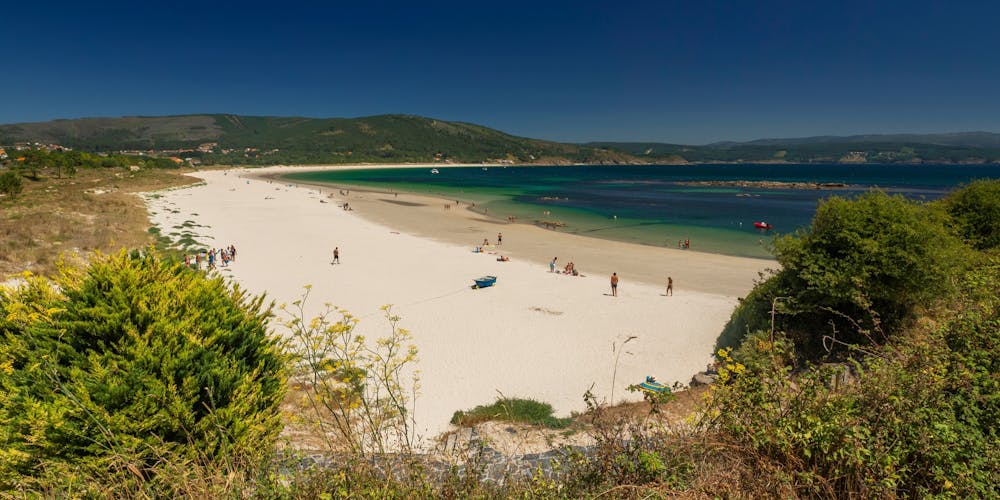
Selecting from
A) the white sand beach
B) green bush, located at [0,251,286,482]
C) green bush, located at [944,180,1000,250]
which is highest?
green bush, located at [944,180,1000,250]

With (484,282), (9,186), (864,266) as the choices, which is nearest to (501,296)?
(484,282)

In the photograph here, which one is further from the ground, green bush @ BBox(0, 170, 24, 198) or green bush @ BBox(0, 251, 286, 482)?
green bush @ BBox(0, 170, 24, 198)

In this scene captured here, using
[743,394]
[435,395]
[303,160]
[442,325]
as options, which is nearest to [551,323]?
[442,325]

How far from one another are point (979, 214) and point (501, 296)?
18.1 meters

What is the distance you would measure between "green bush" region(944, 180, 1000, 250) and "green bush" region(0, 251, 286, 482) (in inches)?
864

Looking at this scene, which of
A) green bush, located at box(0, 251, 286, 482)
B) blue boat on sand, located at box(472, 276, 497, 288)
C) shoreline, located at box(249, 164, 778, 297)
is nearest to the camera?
green bush, located at box(0, 251, 286, 482)

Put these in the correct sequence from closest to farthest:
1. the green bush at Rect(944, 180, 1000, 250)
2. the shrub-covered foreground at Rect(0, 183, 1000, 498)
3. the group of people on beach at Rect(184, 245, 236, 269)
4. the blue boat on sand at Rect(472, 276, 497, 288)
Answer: the shrub-covered foreground at Rect(0, 183, 1000, 498) < the green bush at Rect(944, 180, 1000, 250) < the blue boat on sand at Rect(472, 276, 497, 288) < the group of people on beach at Rect(184, 245, 236, 269)

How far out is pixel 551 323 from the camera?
55.3ft

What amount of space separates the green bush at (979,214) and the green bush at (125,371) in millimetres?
21950

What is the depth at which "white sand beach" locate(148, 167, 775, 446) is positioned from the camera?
41.1ft

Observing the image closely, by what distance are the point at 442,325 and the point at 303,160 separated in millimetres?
204272

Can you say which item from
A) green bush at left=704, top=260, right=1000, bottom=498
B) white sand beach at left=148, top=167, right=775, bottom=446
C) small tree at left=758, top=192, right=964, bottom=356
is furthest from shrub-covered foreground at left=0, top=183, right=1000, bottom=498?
white sand beach at left=148, top=167, right=775, bottom=446

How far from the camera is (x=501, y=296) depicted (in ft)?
66.2

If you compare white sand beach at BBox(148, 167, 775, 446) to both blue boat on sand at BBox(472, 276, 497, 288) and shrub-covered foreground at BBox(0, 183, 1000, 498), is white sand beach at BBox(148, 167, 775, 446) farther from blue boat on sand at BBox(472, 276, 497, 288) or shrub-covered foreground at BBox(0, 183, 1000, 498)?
shrub-covered foreground at BBox(0, 183, 1000, 498)
